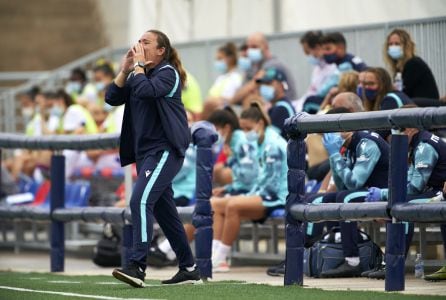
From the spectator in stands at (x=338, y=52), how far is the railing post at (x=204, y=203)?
3490mm

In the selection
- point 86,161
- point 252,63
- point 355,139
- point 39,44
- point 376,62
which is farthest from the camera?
point 39,44

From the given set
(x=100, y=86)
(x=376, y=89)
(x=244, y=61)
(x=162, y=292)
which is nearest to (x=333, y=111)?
(x=376, y=89)

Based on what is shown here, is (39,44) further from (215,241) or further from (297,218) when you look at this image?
(297,218)

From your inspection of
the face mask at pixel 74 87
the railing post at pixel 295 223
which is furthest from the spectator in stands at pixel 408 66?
the face mask at pixel 74 87

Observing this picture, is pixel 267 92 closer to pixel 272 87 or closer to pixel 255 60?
pixel 272 87

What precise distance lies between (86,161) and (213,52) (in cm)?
241

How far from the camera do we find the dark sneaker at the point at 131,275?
1002cm

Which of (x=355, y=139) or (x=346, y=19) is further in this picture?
(x=346, y=19)

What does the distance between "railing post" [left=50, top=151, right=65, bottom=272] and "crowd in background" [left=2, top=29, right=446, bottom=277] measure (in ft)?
3.72

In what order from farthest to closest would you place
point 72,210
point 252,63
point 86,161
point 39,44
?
point 39,44 → point 86,161 → point 252,63 → point 72,210

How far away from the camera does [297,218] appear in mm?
10078

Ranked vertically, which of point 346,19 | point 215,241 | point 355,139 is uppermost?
point 346,19

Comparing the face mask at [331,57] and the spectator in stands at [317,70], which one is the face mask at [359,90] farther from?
the face mask at [331,57]

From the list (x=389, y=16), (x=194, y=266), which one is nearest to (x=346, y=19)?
(x=389, y=16)
